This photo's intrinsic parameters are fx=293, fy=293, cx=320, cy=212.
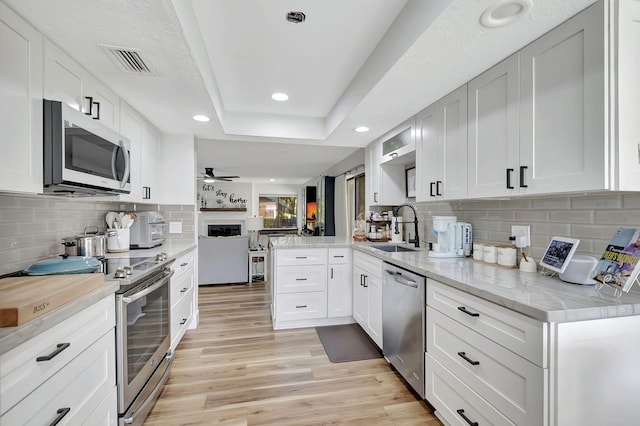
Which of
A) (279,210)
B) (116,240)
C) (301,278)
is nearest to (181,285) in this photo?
(116,240)

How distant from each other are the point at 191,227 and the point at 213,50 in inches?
76.6

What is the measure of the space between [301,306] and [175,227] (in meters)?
1.66

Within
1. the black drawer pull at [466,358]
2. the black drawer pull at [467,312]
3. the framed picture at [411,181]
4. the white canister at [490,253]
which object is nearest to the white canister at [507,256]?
the white canister at [490,253]

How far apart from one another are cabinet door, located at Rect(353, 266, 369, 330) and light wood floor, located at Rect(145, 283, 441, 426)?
48cm

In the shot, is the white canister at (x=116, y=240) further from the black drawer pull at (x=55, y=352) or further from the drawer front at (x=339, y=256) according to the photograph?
the drawer front at (x=339, y=256)

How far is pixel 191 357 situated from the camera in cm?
253

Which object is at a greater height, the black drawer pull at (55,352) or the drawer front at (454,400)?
the black drawer pull at (55,352)

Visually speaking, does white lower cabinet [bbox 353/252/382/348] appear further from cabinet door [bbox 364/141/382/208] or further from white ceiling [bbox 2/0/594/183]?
white ceiling [bbox 2/0/594/183]

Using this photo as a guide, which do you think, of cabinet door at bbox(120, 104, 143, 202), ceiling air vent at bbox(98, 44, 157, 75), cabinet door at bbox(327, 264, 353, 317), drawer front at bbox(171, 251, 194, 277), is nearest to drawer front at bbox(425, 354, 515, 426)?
cabinet door at bbox(327, 264, 353, 317)

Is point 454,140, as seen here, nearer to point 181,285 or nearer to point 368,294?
point 368,294

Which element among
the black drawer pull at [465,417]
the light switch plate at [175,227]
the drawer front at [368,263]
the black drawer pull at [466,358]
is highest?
the light switch plate at [175,227]

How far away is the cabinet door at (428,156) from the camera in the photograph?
230 centimetres

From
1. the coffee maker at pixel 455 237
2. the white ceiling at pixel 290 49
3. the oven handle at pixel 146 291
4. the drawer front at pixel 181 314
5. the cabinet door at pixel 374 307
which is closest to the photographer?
the white ceiling at pixel 290 49

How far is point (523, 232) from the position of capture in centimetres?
185
